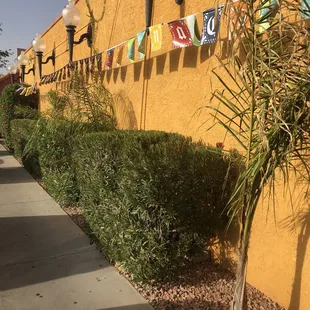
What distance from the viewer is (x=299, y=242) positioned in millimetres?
2641

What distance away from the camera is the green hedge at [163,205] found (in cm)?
285

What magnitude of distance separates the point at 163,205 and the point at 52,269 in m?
1.53

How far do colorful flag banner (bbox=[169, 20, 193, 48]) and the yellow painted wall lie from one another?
0.14 meters

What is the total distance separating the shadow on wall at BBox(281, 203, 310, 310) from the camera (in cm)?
258

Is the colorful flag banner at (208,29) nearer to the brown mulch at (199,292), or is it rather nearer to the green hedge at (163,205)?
the green hedge at (163,205)

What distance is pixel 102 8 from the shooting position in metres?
6.69

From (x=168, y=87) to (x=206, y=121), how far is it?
105cm

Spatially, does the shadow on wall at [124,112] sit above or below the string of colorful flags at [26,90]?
below

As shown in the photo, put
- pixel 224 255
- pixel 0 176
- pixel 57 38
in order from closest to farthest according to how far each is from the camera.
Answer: pixel 224 255
pixel 0 176
pixel 57 38

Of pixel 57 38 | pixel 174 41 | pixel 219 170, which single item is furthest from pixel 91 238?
pixel 57 38

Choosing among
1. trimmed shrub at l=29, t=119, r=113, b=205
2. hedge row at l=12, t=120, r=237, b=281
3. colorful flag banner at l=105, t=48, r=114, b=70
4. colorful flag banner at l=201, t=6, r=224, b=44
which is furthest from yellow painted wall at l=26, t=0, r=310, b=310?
trimmed shrub at l=29, t=119, r=113, b=205

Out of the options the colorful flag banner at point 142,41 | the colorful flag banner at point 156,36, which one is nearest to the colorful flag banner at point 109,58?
the colorful flag banner at point 142,41

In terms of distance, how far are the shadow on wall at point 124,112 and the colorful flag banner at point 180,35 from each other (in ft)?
6.14

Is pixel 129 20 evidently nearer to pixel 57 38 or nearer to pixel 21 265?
pixel 21 265
